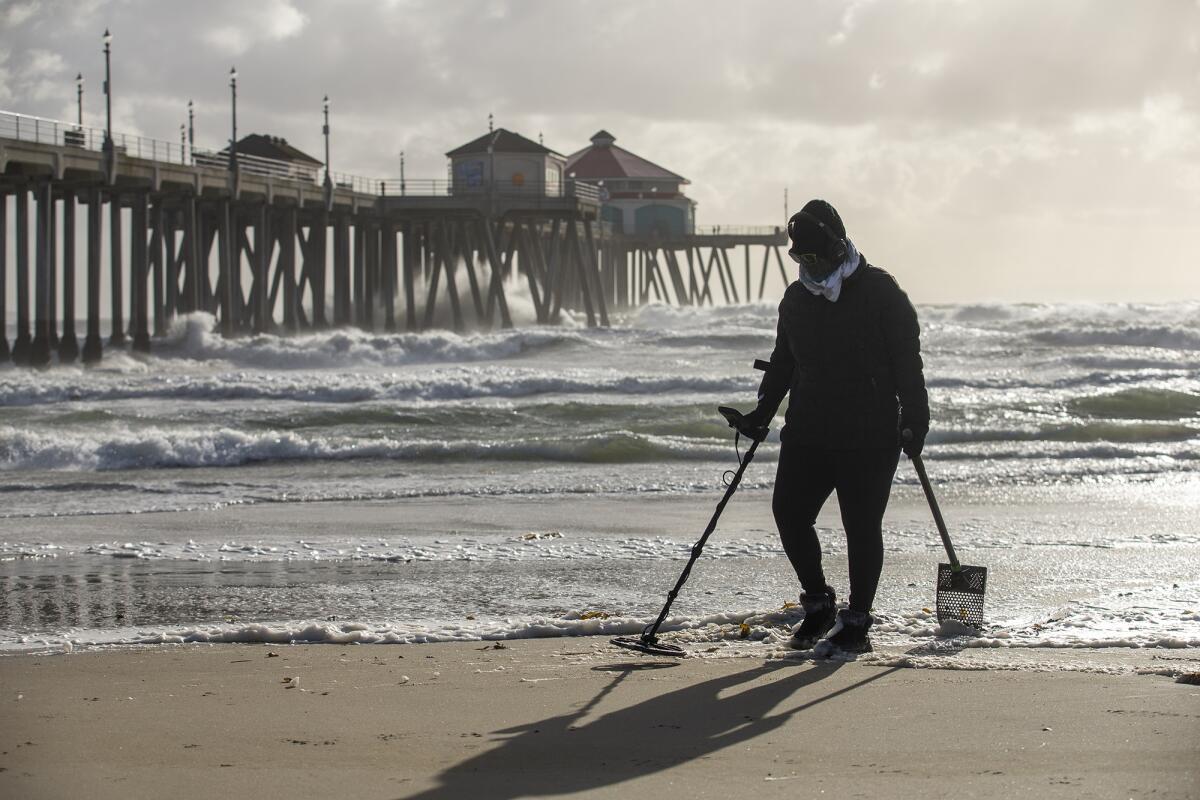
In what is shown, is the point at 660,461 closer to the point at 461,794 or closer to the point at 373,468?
the point at 373,468

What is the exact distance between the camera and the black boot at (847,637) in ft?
14.4

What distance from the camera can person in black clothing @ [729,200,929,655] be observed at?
445 cm

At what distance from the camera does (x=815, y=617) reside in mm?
4641

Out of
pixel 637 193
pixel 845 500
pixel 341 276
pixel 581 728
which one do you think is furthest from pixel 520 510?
pixel 637 193

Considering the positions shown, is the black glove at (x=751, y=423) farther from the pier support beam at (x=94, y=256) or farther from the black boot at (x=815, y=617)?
the pier support beam at (x=94, y=256)

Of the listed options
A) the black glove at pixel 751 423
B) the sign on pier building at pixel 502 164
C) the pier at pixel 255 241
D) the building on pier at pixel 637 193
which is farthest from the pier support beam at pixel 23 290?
the building on pier at pixel 637 193

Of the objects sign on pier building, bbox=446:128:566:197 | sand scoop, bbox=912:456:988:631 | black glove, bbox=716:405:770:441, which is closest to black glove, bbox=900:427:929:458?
sand scoop, bbox=912:456:988:631

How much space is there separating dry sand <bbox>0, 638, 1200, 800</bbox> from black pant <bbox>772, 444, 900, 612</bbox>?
1.30 ft

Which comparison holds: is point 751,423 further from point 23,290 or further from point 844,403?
point 23,290

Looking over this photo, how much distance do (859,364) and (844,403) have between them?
0.40ft

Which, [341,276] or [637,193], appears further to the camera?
[637,193]

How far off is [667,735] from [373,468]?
985 centimetres

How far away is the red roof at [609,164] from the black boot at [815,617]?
65536 millimetres

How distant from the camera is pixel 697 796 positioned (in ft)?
9.51
